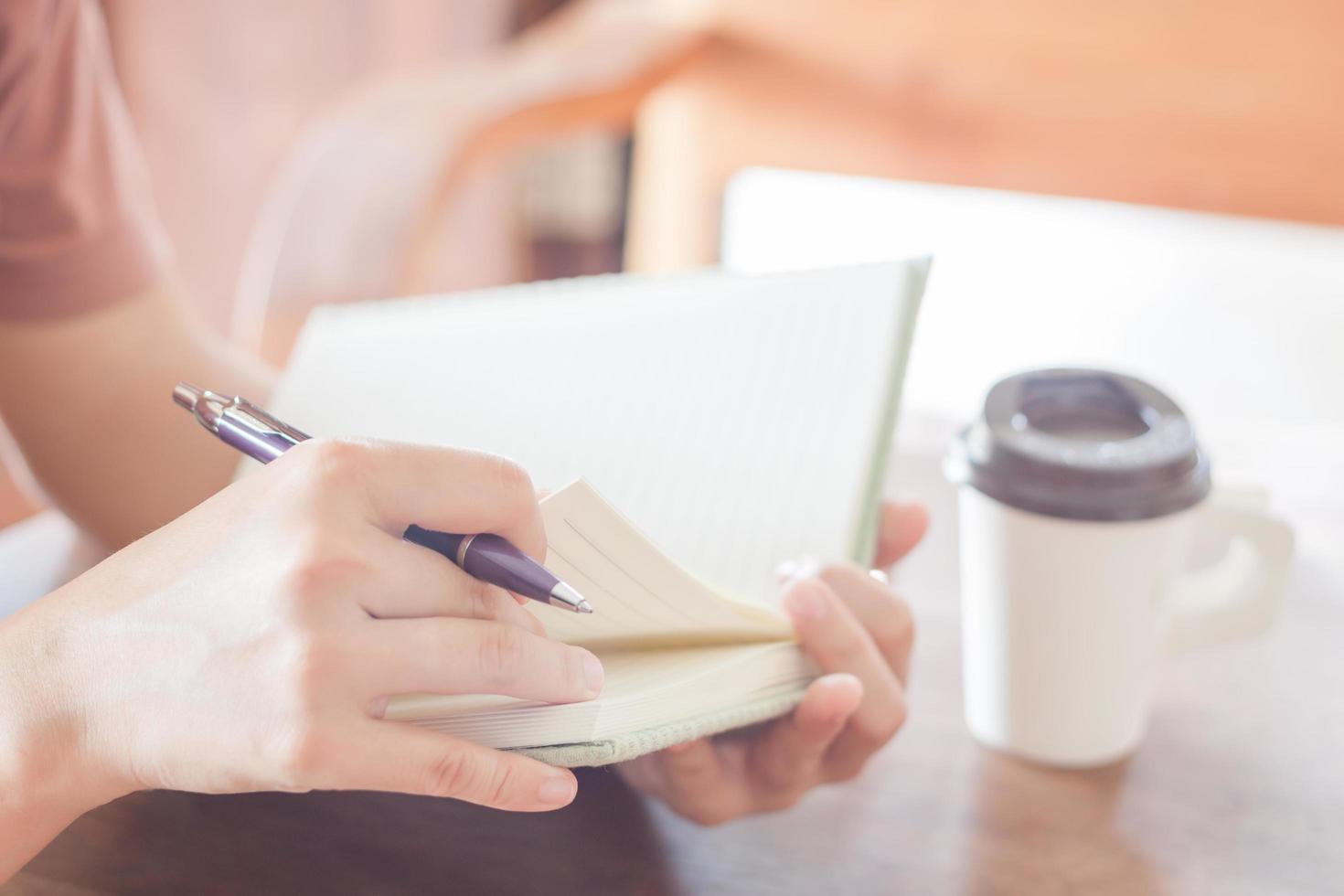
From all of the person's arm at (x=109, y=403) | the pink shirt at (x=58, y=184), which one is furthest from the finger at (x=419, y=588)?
the pink shirt at (x=58, y=184)

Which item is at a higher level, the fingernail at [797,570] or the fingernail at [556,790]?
the fingernail at [556,790]

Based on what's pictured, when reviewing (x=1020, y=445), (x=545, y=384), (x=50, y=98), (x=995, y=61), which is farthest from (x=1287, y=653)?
(x=995, y=61)

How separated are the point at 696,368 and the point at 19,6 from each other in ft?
1.53

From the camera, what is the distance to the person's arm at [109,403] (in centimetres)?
66

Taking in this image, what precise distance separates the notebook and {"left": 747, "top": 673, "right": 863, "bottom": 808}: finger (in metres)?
0.01

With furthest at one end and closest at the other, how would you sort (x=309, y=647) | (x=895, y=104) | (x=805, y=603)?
(x=895, y=104)
(x=805, y=603)
(x=309, y=647)

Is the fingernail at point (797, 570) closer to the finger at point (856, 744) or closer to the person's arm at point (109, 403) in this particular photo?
the finger at point (856, 744)

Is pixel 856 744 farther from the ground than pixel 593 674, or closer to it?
closer to it

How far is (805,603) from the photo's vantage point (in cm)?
43

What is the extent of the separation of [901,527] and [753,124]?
1.11 metres

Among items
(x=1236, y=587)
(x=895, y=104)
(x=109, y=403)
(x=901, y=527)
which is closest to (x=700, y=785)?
(x=901, y=527)

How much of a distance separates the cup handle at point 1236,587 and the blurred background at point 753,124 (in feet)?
2.05

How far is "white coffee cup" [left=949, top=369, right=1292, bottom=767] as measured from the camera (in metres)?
0.45

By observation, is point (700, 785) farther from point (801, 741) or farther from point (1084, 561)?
point (1084, 561)
